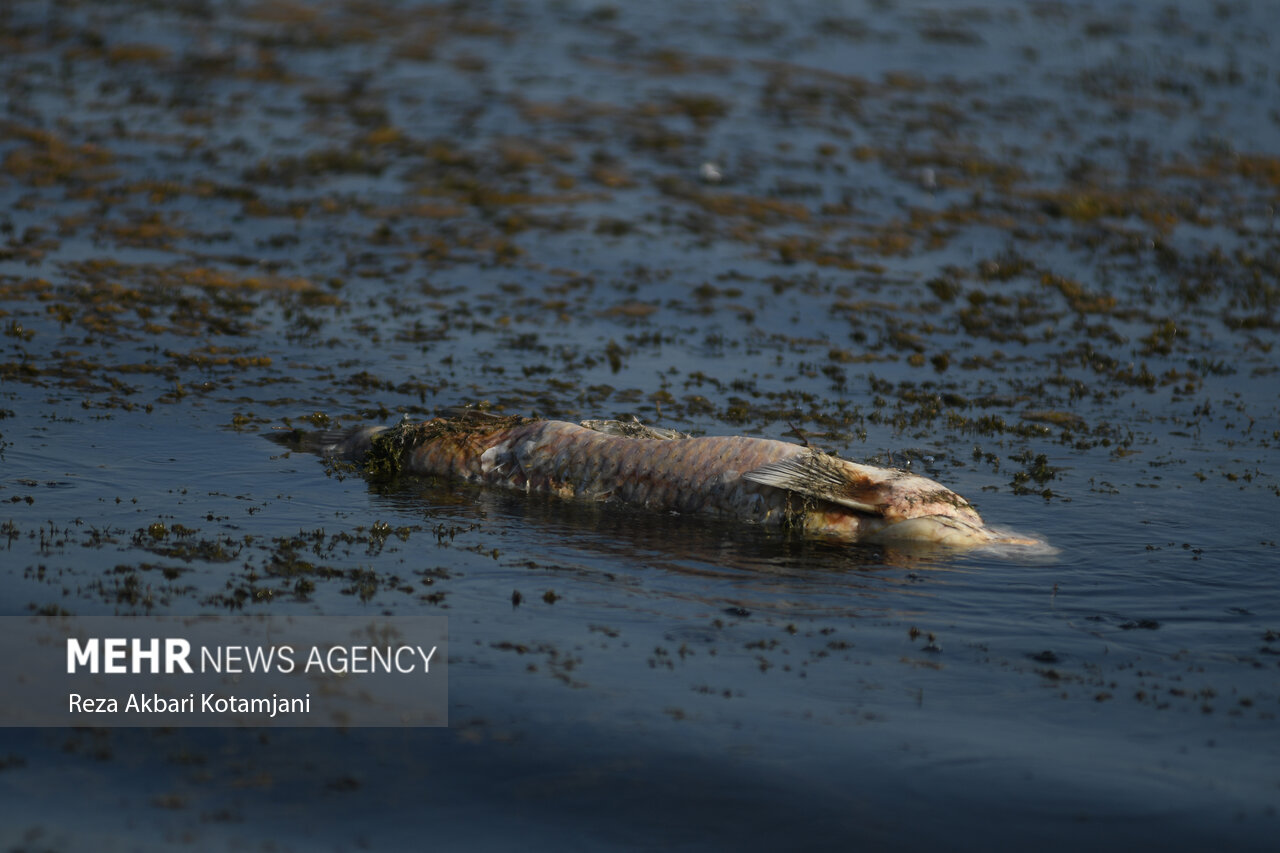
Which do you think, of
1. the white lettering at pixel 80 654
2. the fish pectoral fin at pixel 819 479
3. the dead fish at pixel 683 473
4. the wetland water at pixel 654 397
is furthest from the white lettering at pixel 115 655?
the fish pectoral fin at pixel 819 479

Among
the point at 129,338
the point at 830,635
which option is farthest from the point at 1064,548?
the point at 129,338

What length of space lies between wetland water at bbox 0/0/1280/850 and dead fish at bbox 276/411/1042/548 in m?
0.26

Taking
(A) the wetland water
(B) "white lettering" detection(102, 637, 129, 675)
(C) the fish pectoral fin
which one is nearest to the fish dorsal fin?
(A) the wetland water

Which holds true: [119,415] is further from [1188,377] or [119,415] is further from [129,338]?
[1188,377]

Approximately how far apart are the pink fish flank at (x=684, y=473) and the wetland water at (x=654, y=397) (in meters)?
0.27

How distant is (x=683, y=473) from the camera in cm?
942

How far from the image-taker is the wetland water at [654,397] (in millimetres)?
5547

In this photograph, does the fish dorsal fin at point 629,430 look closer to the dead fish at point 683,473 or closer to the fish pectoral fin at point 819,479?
the dead fish at point 683,473

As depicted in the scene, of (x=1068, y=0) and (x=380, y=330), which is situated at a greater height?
(x=1068, y=0)

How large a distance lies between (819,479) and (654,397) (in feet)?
13.6

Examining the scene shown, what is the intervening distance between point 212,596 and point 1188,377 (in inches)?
438

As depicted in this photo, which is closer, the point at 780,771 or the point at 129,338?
the point at 780,771

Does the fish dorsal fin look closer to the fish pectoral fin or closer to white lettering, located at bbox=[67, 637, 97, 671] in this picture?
the fish pectoral fin

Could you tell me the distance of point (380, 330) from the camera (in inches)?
587
